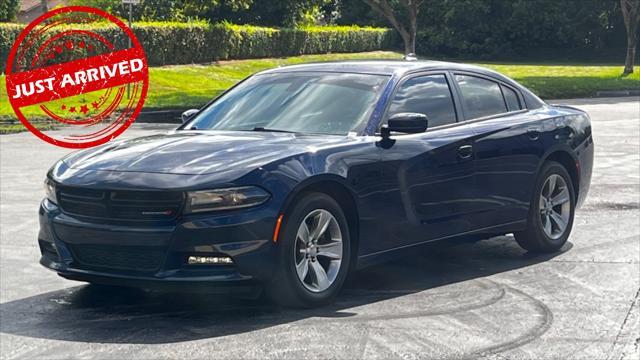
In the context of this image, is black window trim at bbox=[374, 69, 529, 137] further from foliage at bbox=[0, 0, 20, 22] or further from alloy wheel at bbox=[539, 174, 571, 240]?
foliage at bbox=[0, 0, 20, 22]

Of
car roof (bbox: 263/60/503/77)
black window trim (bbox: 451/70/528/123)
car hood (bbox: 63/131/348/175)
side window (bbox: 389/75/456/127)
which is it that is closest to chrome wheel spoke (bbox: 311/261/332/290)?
car hood (bbox: 63/131/348/175)

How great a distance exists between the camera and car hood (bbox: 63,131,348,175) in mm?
6789

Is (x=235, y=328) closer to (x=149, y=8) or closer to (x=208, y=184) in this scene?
(x=208, y=184)

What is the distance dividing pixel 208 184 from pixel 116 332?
3.35 ft

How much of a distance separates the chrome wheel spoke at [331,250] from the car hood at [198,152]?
2.07 ft

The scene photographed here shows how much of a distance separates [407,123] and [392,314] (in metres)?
1.36

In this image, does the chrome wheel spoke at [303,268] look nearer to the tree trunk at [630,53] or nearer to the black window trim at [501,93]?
the black window trim at [501,93]

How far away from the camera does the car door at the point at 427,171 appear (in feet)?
25.0

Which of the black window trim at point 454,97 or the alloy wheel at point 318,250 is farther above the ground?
the black window trim at point 454,97

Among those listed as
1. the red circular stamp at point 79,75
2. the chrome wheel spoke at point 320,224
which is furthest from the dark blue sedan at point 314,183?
the red circular stamp at point 79,75

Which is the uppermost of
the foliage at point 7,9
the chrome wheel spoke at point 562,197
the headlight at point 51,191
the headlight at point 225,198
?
the headlight at point 225,198

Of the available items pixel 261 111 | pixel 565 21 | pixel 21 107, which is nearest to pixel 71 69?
pixel 21 107

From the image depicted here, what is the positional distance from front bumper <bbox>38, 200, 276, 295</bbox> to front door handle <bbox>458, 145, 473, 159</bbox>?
2053 millimetres

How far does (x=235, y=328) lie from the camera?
21.6 feet
